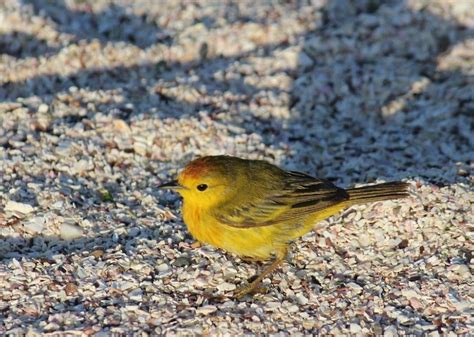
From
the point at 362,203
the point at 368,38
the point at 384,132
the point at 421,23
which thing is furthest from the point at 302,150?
the point at 421,23

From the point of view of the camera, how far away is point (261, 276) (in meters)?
5.63

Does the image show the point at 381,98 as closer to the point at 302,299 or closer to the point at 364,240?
the point at 364,240

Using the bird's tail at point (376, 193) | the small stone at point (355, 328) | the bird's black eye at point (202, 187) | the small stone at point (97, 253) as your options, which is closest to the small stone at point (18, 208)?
the small stone at point (97, 253)

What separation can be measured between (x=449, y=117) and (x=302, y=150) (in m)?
1.48

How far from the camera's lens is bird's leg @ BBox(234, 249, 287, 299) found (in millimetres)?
5481

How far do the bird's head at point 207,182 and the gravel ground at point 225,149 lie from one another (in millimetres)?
405

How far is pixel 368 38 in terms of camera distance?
28.8ft

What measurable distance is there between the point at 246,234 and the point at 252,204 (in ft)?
0.73

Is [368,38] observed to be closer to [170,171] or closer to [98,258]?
[170,171]

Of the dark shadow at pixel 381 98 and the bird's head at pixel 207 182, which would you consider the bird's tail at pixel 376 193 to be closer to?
Answer: the dark shadow at pixel 381 98

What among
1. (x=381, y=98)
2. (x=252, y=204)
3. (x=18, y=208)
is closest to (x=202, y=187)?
(x=252, y=204)

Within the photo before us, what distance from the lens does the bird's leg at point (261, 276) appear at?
5481mm

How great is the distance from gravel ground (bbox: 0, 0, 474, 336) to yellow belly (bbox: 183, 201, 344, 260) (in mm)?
169

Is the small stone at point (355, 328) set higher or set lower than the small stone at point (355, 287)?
lower
